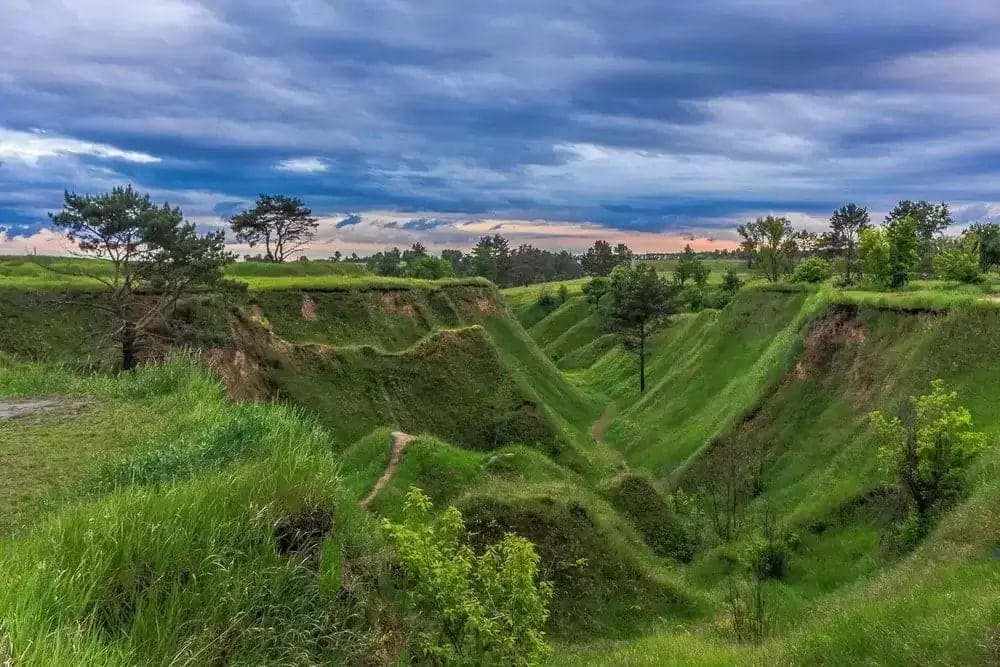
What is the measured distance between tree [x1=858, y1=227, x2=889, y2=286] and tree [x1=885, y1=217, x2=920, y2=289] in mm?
427

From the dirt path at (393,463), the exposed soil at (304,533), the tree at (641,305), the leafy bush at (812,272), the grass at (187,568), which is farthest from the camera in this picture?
the leafy bush at (812,272)

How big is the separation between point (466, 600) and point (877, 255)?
146 ft

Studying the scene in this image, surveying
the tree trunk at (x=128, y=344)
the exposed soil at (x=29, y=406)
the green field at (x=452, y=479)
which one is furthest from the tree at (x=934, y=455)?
the tree trunk at (x=128, y=344)

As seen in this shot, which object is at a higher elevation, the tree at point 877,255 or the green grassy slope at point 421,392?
the tree at point 877,255

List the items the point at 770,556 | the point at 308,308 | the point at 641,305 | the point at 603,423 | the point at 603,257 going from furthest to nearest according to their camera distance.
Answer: the point at 603,257 < the point at 641,305 < the point at 603,423 < the point at 308,308 < the point at 770,556

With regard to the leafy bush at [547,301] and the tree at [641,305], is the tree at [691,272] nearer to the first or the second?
the leafy bush at [547,301]

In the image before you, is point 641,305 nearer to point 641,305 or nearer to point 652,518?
point 641,305

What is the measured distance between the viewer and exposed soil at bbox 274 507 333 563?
893 centimetres

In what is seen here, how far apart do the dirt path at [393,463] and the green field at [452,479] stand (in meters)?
0.20

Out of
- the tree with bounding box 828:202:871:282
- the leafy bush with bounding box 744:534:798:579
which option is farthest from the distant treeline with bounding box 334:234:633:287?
the leafy bush with bounding box 744:534:798:579

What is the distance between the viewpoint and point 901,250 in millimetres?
42938

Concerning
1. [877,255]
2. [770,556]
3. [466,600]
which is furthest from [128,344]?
[877,255]

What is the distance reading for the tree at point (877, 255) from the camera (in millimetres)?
44219

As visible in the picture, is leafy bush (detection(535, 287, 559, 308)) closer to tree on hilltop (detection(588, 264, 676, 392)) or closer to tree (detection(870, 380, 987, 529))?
tree on hilltop (detection(588, 264, 676, 392))
